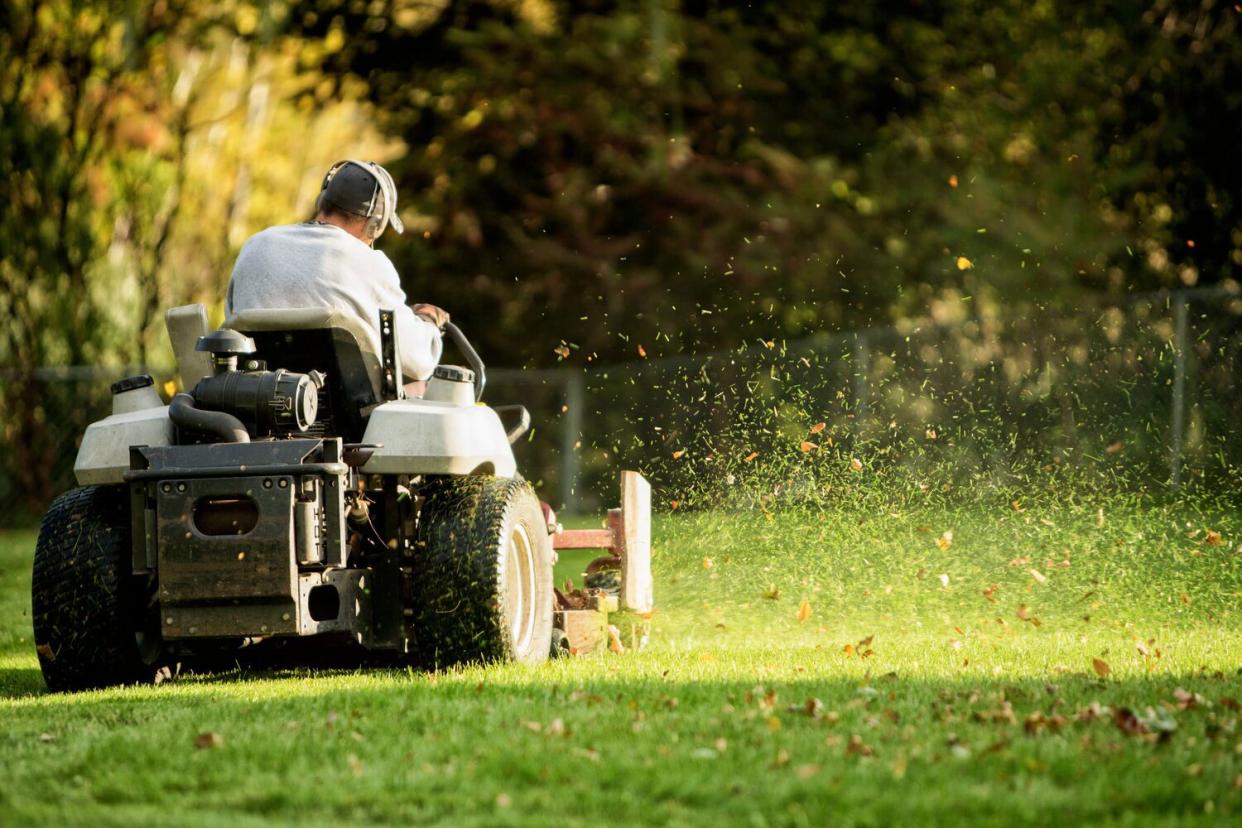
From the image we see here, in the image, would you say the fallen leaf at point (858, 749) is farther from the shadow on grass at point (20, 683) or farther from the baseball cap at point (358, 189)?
the shadow on grass at point (20, 683)

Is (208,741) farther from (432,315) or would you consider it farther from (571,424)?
(571,424)

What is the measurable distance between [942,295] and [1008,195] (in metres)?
→ 1.24

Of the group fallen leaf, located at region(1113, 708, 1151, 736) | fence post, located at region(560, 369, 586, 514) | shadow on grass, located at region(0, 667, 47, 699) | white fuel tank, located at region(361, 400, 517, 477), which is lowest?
fallen leaf, located at region(1113, 708, 1151, 736)

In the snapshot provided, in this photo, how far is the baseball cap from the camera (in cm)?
707

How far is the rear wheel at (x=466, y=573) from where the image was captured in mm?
6676

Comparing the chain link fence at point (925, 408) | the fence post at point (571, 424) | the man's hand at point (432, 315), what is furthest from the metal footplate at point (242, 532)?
the fence post at point (571, 424)

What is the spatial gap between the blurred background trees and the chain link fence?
42cm

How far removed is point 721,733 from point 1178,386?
9.43m

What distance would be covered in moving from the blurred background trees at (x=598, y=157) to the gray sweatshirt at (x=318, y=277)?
452 inches

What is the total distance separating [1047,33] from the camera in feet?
59.0

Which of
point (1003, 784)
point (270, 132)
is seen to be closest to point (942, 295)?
point (270, 132)

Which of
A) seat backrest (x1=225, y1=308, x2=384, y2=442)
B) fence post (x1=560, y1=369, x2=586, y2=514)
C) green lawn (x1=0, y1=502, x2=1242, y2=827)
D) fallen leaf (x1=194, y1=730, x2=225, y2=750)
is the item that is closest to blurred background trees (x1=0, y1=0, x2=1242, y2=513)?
fence post (x1=560, y1=369, x2=586, y2=514)

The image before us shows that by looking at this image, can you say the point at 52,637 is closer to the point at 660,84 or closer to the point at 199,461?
the point at 199,461

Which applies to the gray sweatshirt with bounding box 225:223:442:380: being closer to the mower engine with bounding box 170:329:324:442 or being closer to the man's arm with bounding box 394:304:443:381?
the man's arm with bounding box 394:304:443:381
